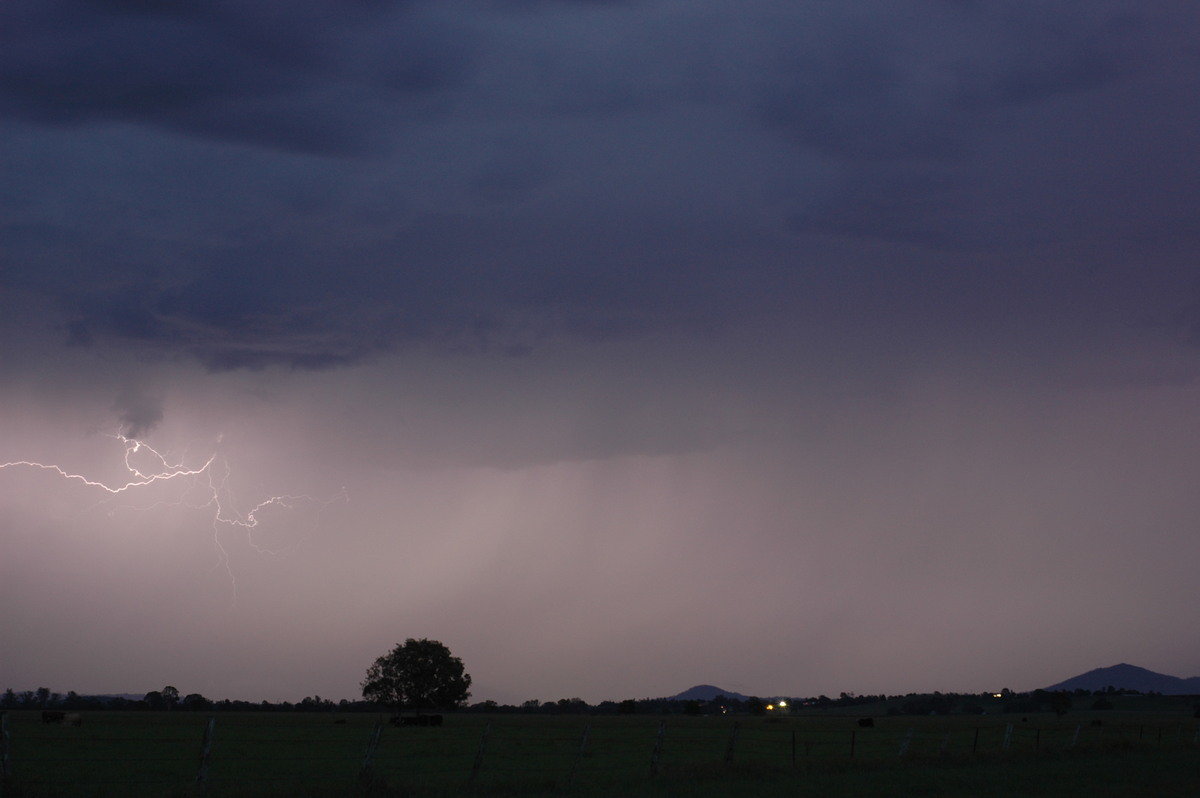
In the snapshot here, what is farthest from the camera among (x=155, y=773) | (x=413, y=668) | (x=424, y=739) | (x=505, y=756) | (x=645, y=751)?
(x=413, y=668)

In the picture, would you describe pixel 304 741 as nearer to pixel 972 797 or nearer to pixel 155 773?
pixel 155 773

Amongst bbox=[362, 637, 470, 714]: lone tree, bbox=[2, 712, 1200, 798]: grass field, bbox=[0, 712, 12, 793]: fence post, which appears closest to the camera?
bbox=[0, 712, 12, 793]: fence post

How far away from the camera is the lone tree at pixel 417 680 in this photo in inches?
4368

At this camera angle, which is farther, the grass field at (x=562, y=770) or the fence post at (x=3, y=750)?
the grass field at (x=562, y=770)

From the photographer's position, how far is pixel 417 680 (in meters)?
111

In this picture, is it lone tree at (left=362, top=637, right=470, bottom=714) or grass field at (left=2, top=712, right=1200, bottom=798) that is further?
lone tree at (left=362, top=637, right=470, bottom=714)

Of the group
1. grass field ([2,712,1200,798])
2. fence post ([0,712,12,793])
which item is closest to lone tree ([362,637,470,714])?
grass field ([2,712,1200,798])

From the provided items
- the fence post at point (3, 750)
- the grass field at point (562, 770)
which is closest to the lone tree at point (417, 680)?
the grass field at point (562, 770)

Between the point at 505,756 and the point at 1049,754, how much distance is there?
21634mm

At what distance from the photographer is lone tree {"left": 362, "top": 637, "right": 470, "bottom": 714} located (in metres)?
111

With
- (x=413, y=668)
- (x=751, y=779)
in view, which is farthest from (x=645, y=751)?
(x=413, y=668)

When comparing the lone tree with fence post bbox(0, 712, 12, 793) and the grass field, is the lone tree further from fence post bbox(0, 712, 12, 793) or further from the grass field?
fence post bbox(0, 712, 12, 793)

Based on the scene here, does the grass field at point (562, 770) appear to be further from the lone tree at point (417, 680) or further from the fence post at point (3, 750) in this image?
the lone tree at point (417, 680)

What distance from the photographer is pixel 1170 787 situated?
26188mm
